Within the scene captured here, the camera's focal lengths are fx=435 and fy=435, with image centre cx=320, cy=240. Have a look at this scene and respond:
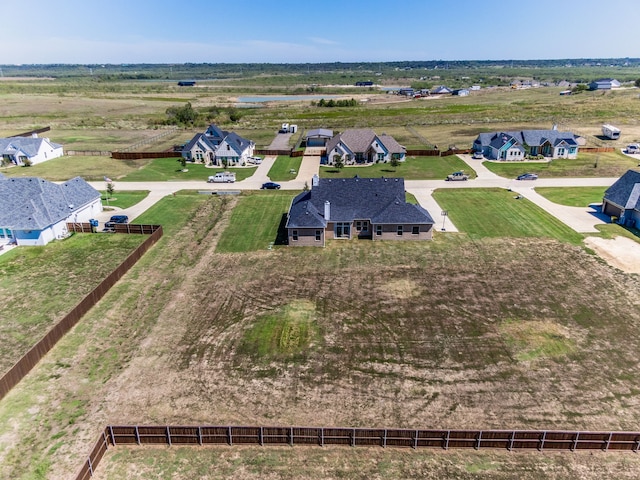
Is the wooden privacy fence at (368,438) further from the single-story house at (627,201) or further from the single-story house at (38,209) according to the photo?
the single-story house at (627,201)

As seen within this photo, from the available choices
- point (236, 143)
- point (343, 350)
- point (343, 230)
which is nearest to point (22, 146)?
point (236, 143)

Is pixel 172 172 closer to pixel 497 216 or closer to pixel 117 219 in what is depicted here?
pixel 117 219

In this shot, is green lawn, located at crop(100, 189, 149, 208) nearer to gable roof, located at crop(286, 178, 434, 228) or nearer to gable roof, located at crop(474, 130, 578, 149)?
gable roof, located at crop(286, 178, 434, 228)

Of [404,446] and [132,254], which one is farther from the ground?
[132,254]

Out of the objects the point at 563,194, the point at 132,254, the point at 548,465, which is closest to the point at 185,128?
the point at 132,254

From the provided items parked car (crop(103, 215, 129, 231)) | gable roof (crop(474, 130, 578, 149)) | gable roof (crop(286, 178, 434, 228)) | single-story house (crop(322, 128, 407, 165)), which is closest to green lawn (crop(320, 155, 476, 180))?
single-story house (crop(322, 128, 407, 165))

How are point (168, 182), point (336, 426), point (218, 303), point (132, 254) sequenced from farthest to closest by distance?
point (168, 182), point (132, 254), point (218, 303), point (336, 426)

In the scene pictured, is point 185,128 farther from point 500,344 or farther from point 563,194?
point 500,344
